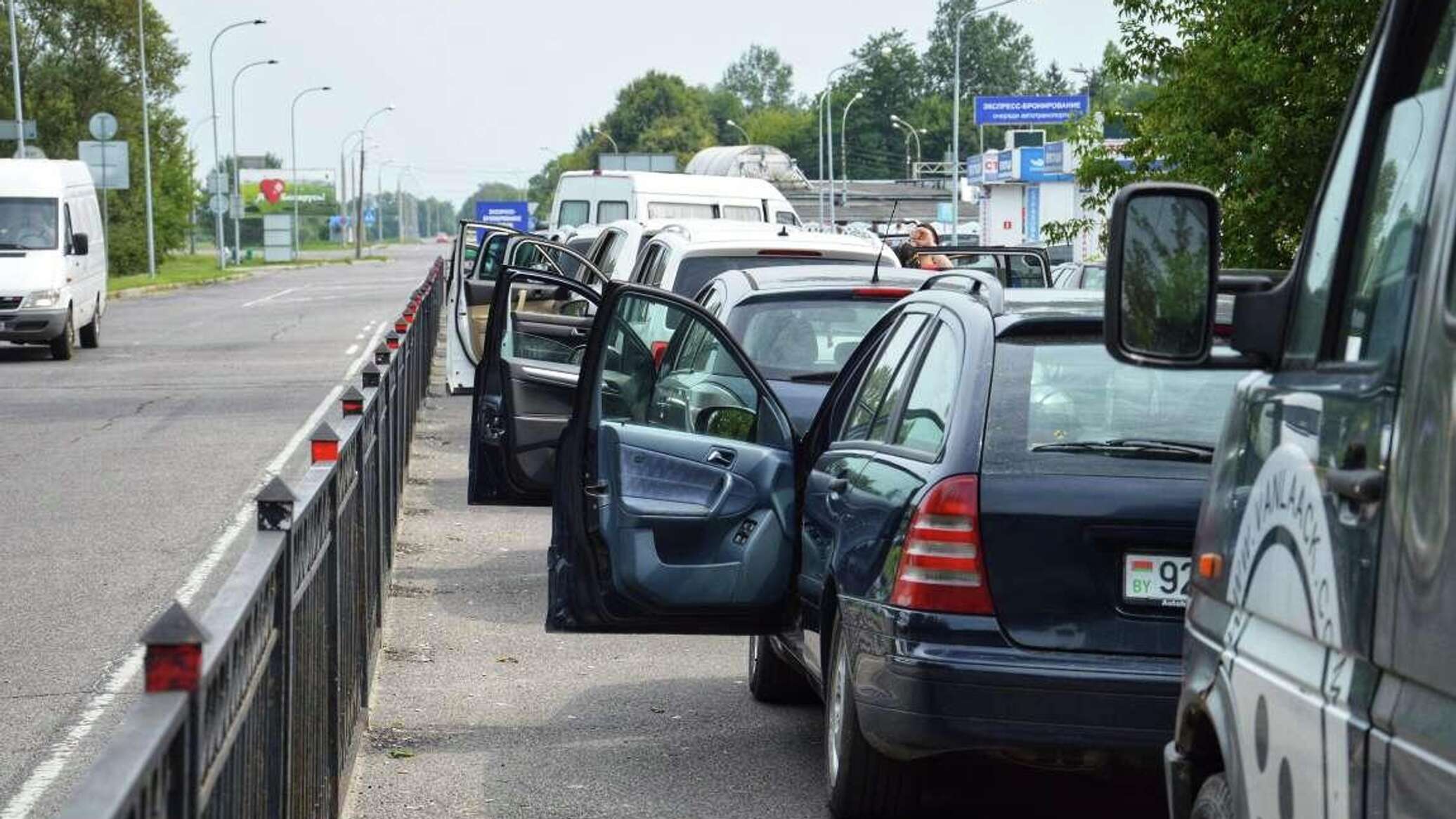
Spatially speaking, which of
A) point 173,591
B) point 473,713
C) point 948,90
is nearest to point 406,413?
point 173,591

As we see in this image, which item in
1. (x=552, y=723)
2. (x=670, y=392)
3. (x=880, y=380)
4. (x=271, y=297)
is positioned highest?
(x=880, y=380)

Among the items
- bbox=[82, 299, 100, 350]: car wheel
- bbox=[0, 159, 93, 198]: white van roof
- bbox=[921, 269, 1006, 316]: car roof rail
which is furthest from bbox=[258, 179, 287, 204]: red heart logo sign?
bbox=[921, 269, 1006, 316]: car roof rail

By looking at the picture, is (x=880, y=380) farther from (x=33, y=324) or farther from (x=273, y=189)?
(x=273, y=189)

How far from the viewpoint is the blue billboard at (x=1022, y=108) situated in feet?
290

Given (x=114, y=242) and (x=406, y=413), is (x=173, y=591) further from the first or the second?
(x=114, y=242)

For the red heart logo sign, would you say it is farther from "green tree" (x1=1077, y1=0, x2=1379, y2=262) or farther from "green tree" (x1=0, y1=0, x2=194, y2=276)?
"green tree" (x1=1077, y1=0, x2=1379, y2=262)

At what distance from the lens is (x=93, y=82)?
76.7 m

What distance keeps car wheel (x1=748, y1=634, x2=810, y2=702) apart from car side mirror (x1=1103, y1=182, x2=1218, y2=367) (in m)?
4.50

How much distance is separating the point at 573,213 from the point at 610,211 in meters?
1.59

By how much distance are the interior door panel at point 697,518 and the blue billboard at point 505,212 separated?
96354mm

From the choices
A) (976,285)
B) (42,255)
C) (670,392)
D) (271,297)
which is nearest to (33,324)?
(42,255)

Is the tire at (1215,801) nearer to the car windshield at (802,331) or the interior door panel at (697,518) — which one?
the interior door panel at (697,518)

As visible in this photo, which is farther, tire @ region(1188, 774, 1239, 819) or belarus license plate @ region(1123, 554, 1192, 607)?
belarus license plate @ region(1123, 554, 1192, 607)

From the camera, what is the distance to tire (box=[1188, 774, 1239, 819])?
12.1ft
